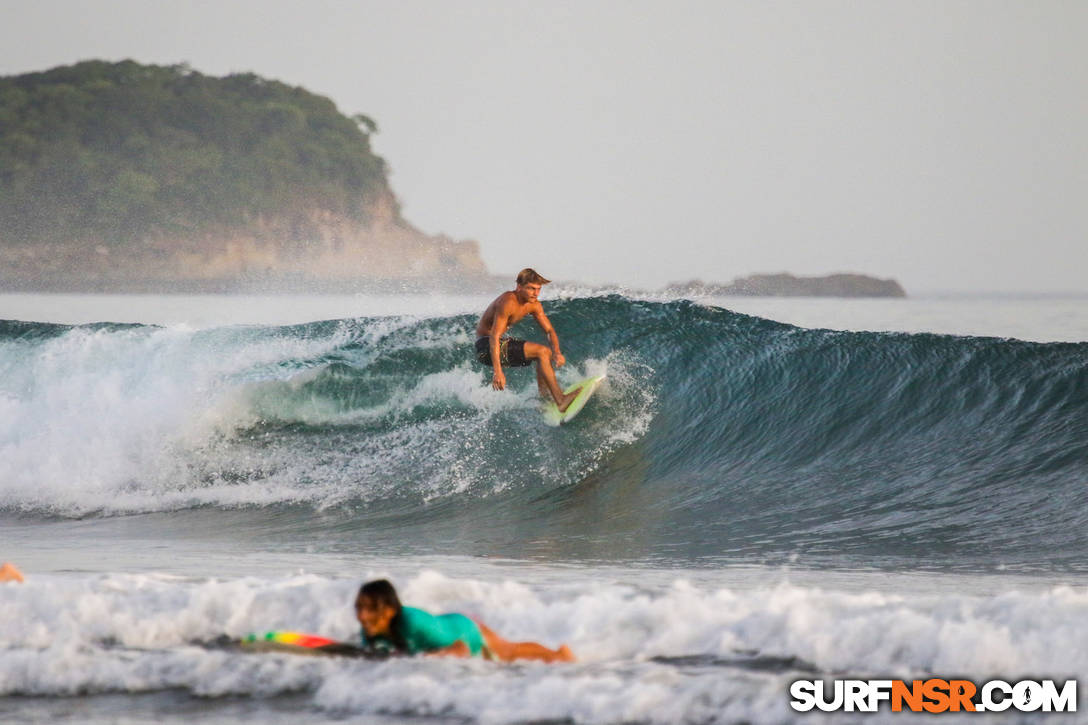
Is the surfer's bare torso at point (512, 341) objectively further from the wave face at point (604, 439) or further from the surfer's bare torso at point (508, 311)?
the wave face at point (604, 439)

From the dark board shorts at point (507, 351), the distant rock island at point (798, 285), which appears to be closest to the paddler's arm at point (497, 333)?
the dark board shorts at point (507, 351)

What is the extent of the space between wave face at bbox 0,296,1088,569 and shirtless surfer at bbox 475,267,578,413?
0.82 metres

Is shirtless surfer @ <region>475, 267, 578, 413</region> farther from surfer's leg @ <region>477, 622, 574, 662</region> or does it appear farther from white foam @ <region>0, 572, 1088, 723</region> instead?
surfer's leg @ <region>477, 622, 574, 662</region>

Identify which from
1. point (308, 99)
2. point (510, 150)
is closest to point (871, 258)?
point (510, 150)

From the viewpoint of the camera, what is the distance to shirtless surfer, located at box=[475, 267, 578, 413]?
9.01 metres

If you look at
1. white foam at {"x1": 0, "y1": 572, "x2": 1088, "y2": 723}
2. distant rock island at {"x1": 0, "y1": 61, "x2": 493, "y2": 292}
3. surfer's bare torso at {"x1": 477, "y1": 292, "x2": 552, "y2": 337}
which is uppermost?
distant rock island at {"x1": 0, "y1": 61, "x2": 493, "y2": 292}

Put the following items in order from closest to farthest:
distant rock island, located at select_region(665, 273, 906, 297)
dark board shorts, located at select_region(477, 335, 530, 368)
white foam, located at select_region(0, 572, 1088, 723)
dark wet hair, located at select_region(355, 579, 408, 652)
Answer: white foam, located at select_region(0, 572, 1088, 723), dark wet hair, located at select_region(355, 579, 408, 652), dark board shorts, located at select_region(477, 335, 530, 368), distant rock island, located at select_region(665, 273, 906, 297)

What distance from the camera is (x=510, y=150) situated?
4609 cm

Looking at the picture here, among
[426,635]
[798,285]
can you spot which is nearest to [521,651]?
[426,635]

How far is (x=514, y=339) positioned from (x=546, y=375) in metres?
0.49

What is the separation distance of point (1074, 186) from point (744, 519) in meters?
26.1

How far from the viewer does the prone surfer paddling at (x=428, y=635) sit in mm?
4262

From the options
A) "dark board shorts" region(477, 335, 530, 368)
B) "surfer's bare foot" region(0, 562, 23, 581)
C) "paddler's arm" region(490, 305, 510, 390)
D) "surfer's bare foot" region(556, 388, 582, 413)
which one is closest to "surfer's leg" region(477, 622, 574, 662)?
"surfer's bare foot" region(0, 562, 23, 581)

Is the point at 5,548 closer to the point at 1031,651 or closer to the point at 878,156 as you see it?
the point at 1031,651
